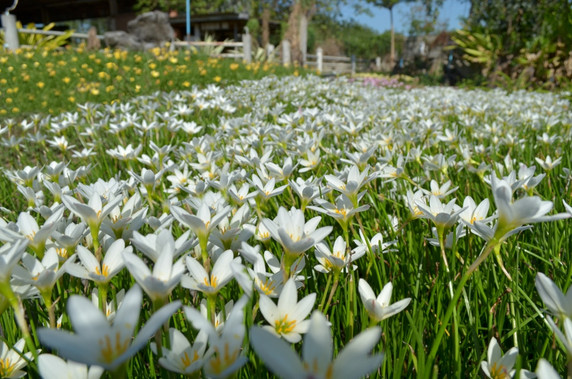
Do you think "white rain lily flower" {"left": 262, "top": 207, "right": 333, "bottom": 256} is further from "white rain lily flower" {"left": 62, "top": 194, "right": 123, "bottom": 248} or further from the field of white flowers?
"white rain lily flower" {"left": 62, "top": 194, "right": 123, "bottom": 248}

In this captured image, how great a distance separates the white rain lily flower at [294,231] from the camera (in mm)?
856

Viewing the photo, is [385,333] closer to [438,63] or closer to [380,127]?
[380,127]

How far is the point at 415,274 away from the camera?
1344 mm

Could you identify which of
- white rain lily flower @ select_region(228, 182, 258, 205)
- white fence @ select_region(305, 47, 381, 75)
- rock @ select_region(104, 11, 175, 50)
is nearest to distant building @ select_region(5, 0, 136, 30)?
rock @ select_region(104, 11, 175, 50)

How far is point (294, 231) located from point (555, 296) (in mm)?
535

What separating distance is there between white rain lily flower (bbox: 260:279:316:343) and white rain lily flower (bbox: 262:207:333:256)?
0.09 metres

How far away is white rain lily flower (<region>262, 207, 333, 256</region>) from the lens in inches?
33.7

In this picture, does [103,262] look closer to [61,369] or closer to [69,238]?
[69,238]

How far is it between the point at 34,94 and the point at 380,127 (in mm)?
5807

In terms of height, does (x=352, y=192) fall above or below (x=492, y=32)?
below

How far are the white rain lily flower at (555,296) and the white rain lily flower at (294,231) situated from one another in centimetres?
41

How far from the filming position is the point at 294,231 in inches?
39.6

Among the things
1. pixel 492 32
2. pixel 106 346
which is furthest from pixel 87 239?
pixel 492 32

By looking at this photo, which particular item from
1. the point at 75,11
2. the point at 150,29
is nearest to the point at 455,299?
the point at 150,29
